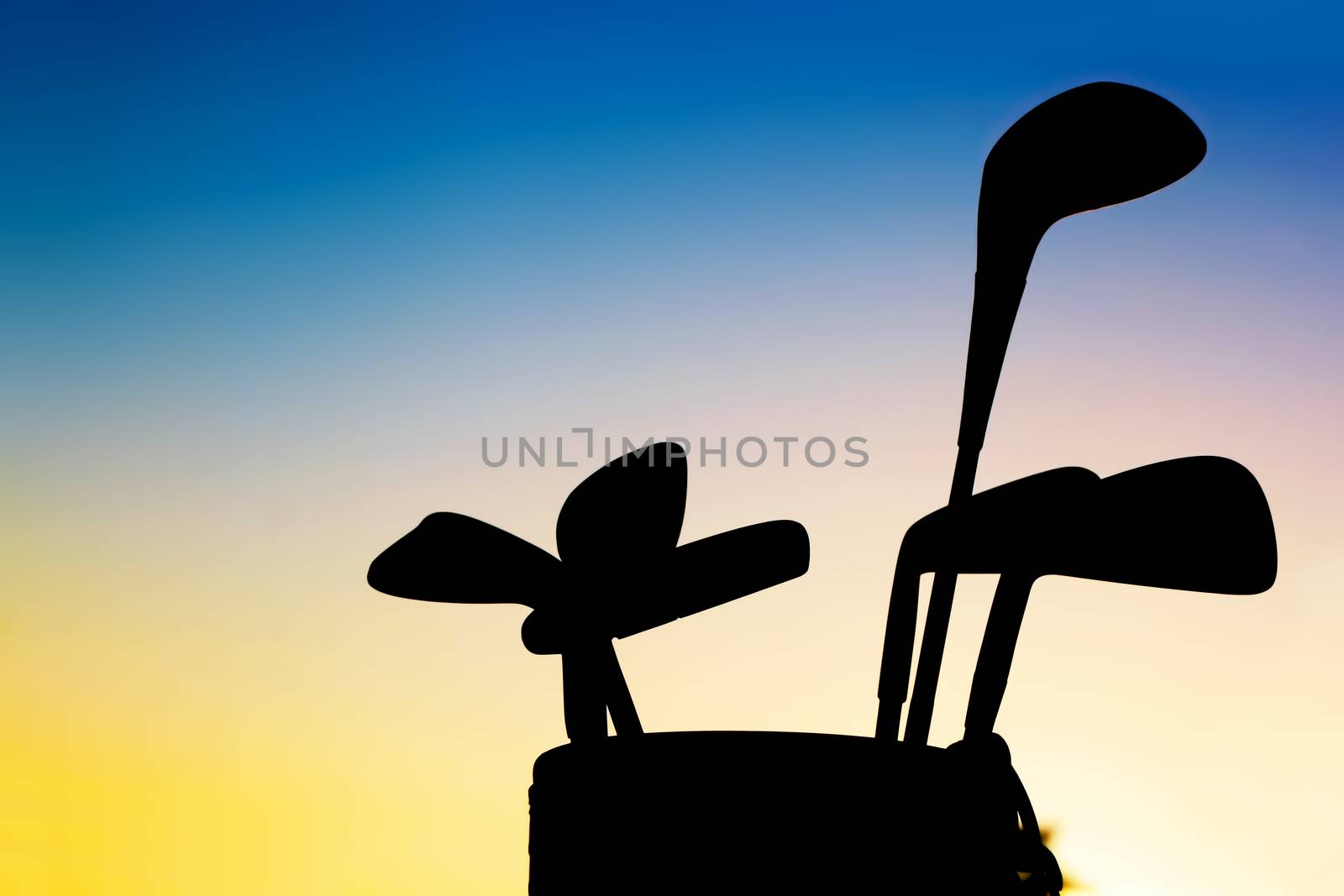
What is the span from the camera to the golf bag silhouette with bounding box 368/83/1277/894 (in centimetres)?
44

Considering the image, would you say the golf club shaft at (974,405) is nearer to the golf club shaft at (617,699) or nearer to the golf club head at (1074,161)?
the golf club head at (1074,161)

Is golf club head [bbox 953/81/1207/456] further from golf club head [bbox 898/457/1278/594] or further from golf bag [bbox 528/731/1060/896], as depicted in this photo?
golf bag [bbox 528/731/1060/896]

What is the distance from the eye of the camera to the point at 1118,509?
20.6 inches

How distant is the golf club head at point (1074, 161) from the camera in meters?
0.59

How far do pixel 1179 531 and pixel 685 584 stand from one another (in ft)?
0.80

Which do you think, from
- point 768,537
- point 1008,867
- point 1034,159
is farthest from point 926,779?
point 1034,159

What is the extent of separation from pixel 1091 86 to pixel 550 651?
0.43m

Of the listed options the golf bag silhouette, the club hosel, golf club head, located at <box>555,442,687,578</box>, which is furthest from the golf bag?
the club hosel

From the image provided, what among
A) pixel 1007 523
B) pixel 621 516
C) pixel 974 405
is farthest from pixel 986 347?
pixel 621 516

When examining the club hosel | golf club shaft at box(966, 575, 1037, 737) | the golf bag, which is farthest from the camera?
the club hosel

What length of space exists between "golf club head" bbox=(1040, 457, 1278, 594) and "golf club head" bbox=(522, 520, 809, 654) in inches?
5.2

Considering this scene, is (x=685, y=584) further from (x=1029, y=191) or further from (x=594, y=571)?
(x=1029, y=191)

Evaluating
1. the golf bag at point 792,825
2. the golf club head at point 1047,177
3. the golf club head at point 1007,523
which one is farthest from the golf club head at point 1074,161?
the golf bag at point 792,825

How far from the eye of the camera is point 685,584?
54cm
